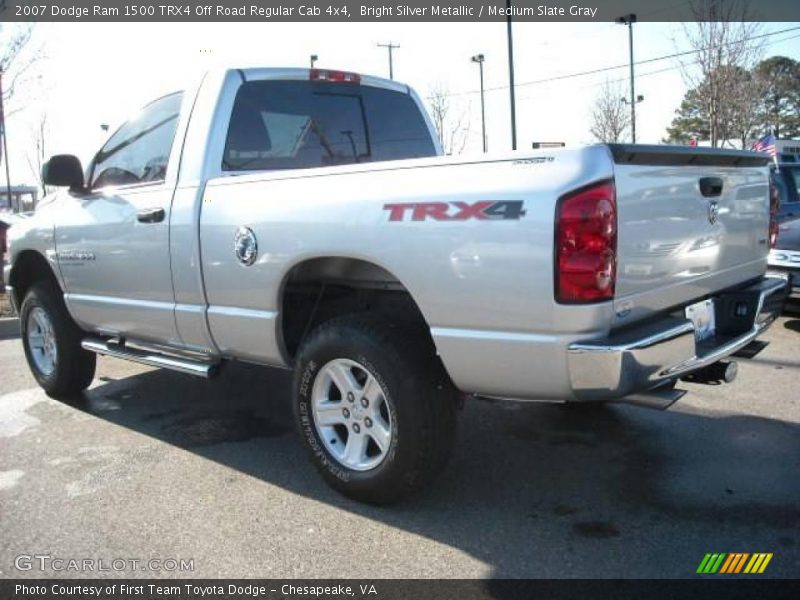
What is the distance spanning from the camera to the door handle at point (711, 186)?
3186 mm

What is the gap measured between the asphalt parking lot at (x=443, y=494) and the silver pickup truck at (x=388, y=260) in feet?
1.22

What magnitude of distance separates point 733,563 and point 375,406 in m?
1.58

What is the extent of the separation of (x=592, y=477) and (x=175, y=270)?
247cm

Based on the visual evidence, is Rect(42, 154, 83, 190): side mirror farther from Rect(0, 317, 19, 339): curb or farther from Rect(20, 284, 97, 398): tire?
Rect(0, 317, 19, 339): curb

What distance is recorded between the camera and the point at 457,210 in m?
2.80

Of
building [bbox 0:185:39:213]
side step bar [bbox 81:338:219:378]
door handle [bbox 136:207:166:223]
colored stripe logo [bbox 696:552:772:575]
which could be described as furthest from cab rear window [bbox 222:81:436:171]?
building [bbox 0:185:39:213]

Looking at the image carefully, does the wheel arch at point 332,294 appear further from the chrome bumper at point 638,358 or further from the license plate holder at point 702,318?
→ the license plate holder at point 702,318

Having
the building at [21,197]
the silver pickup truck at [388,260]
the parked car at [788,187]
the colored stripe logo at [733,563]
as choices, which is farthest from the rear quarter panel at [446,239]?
the building at [21,197]

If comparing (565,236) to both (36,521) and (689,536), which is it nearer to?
(689,536)

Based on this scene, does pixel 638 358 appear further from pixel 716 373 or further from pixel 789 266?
pixel 789 266

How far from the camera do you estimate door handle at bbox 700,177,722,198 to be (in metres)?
3.19

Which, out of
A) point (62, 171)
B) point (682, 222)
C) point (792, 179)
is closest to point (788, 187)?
point (792, 179)

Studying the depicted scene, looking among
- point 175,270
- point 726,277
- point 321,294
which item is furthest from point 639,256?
point 175,270
